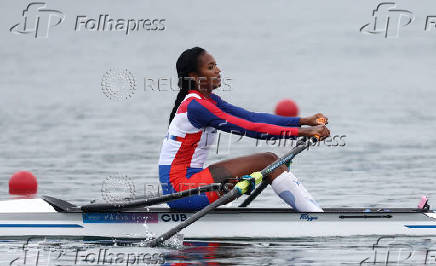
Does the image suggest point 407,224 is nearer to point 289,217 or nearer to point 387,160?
point 289,217

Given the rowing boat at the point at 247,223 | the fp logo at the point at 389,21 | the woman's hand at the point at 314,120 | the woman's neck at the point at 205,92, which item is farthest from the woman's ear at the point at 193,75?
the fp logo at the point at 389,21

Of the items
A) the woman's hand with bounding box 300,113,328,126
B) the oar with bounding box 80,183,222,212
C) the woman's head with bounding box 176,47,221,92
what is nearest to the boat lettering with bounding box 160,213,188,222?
the oar with bounding box 80,183,222,212

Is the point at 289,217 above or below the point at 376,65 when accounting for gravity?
below

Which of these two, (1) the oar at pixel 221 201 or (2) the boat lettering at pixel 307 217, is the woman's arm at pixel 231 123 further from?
(2) the boat lettering at pixel 307 217

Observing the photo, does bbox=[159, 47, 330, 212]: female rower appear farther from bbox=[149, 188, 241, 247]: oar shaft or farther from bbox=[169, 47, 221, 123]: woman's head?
bbox=[149, 188, 241, 247]: oar shaft

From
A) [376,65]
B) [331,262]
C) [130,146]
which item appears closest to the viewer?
[331,262]

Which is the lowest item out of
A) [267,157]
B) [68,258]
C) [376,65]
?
[68,258]

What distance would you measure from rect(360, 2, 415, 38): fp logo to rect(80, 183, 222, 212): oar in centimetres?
2495

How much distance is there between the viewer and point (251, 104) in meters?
23.1

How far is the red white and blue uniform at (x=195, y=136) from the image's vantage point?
10.8 metres

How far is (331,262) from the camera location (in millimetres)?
9922

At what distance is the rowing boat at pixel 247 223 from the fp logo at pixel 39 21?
3020 cm

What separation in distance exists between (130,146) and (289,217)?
7.78 meters

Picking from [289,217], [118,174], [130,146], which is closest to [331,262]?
[289,217]
